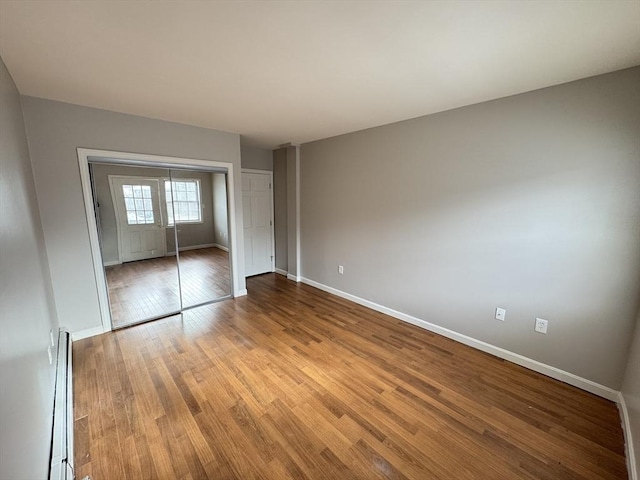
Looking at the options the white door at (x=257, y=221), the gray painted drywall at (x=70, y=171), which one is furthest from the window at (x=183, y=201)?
the white door at (x=257, y=221)

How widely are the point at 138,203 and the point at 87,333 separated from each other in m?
1.55

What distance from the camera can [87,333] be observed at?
109 inches

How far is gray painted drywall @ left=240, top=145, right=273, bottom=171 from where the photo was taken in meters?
4.51

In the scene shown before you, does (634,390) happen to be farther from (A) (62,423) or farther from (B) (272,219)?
(B) (272,219)

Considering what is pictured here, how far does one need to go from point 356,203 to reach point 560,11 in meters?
2.51

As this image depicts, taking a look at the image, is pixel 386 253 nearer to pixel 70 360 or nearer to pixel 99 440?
pixel 99 440

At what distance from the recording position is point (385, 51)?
1.60m

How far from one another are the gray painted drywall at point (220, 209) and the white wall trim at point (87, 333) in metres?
1.75

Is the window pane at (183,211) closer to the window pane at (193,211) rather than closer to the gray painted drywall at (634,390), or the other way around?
the window pane at (193,211)

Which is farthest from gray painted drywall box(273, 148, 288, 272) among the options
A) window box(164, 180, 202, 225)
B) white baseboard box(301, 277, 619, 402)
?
white baseboard box(301, 277, 619, 402)

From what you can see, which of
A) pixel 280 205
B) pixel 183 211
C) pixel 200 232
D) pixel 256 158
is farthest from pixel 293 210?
pixel 183 211

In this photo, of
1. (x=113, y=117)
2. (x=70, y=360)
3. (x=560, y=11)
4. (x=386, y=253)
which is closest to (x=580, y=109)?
(x=560, y=11)

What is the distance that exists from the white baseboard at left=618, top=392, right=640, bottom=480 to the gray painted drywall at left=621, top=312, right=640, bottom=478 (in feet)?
0.06

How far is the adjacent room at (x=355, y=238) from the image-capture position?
1391 millimetres
